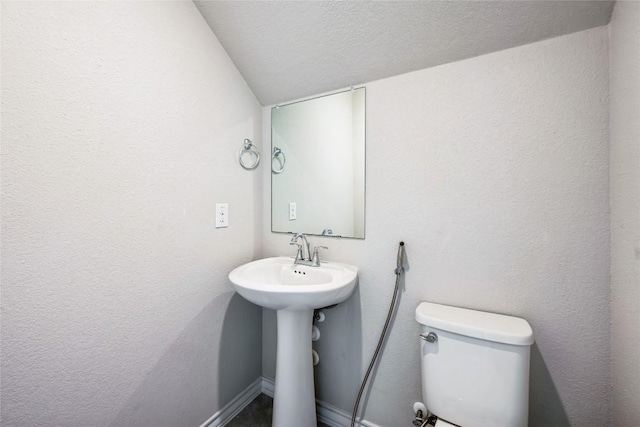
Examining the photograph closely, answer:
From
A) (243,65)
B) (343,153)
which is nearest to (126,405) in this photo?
(343,153)

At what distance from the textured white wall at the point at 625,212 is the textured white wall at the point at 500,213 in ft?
0.13

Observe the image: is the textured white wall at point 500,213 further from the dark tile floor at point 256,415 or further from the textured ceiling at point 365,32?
the dark tile floor at point 256,415

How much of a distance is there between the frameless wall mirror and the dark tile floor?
3.38 feet

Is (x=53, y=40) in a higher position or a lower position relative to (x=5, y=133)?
higher

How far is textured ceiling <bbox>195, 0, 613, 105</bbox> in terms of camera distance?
2.95ft

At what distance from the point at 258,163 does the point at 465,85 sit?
3.68 ft

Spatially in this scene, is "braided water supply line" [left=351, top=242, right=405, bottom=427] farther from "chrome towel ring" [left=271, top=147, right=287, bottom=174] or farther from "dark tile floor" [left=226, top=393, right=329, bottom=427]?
"chrome towel ring" [left=271, top=147, right=287, bottom=174]

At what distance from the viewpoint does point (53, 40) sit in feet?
2.53

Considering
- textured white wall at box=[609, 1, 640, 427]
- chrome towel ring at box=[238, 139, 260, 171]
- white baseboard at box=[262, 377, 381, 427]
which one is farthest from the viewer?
chrome towel ring at box=[238, 139, 260, 171]

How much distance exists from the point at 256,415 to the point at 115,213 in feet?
4.24

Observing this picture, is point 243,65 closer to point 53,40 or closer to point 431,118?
point 53,40

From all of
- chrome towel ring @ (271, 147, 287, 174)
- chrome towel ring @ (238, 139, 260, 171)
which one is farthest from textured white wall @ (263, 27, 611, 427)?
chrome towel ring @ (238, 139, 260, 171)

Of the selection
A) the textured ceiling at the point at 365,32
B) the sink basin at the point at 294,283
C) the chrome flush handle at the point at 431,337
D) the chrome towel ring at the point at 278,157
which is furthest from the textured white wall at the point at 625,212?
the chrome towel ring at the point at 278,157

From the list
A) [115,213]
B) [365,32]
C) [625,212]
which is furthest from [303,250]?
[625,212]
